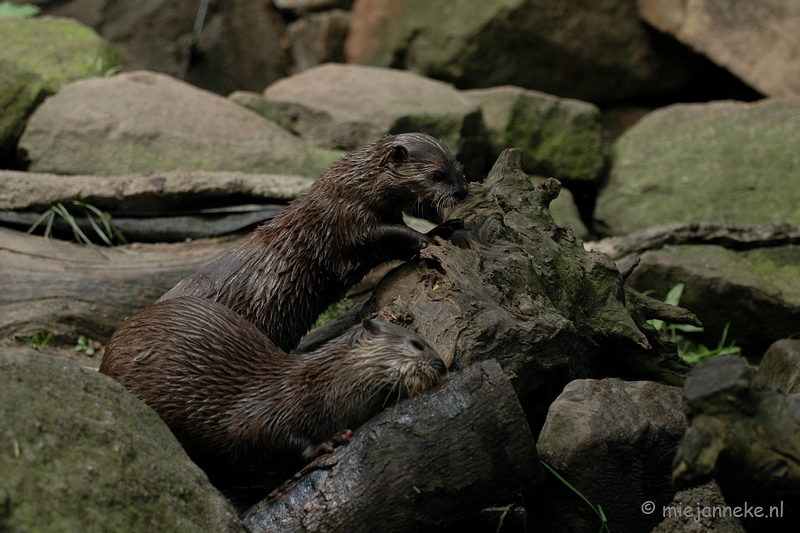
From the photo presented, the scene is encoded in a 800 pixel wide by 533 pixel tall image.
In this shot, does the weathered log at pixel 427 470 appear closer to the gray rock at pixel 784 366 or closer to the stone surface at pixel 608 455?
the stone surface at pixel 608 455

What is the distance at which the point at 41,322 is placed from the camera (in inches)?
176

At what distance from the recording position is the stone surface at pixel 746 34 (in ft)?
26.5

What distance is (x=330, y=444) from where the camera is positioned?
8.64 feet

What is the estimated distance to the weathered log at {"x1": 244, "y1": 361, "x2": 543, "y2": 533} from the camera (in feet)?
7.86

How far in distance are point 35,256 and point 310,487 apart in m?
3.06

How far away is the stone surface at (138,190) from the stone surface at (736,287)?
2.75 meters

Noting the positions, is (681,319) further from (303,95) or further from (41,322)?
(303,95)

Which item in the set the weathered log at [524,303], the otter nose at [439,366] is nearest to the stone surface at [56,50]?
the weathered log at [524,303]

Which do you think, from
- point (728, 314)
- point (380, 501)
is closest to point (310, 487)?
point (380, 501)

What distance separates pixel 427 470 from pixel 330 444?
0.40m

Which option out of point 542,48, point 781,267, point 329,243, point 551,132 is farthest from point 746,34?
point 329,243

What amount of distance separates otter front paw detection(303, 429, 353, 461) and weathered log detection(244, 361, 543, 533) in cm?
13

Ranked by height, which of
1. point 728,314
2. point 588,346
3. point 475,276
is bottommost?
point 728,314

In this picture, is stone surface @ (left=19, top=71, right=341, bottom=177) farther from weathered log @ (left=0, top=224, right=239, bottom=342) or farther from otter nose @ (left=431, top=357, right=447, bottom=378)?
otter nose @ (left=431, top=357, right=447, bottom=378)
